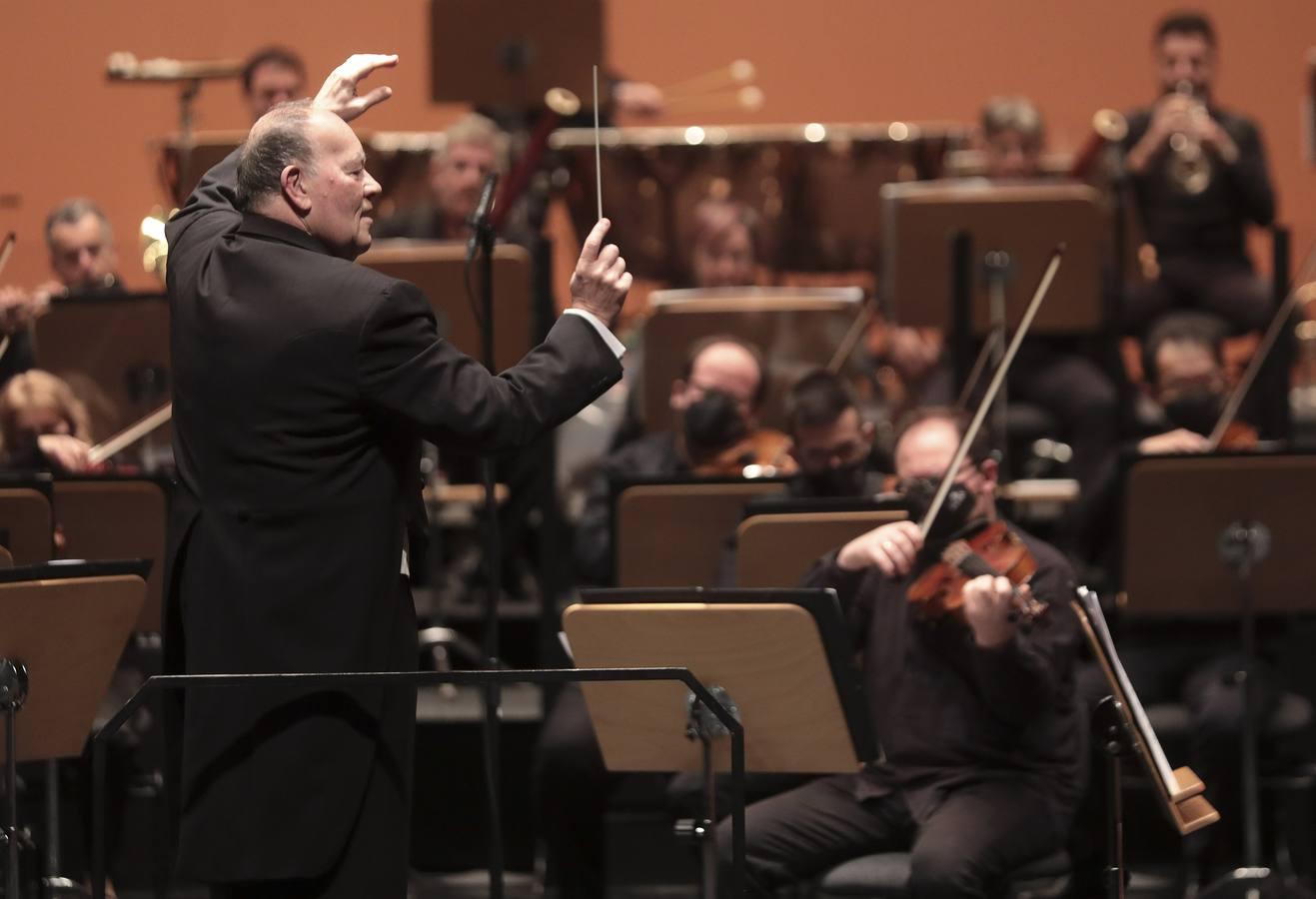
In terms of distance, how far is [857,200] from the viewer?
6789mm

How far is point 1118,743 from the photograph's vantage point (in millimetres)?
2988

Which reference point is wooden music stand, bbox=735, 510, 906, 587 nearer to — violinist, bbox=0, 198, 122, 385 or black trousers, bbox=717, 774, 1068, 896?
black trousers, bbox=717, 774, 1068, 896

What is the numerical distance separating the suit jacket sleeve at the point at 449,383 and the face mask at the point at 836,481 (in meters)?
1.65

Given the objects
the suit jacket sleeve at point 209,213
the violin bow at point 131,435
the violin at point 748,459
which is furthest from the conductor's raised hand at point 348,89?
the violin bow at point 131,435

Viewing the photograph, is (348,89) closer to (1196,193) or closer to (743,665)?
(743,665)

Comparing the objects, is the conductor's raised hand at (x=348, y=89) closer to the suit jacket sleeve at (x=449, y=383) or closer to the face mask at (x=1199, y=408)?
the suit jacket sleeve at (x=449, y=383)

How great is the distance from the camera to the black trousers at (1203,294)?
6055mm

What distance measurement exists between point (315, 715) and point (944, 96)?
19.9ft

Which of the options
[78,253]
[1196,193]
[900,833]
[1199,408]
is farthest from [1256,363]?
[78,253]

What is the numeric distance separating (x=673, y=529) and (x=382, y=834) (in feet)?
5.39

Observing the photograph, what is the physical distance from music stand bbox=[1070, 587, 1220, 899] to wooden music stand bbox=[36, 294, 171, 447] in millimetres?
2562

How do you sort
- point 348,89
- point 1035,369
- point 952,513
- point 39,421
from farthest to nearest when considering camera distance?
point 1035,369 → point 39,421 → point 952,513 → point 348,89

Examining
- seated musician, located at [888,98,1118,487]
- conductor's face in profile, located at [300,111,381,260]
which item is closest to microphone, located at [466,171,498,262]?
conductor's face in profile, located at [300,111,381,260]

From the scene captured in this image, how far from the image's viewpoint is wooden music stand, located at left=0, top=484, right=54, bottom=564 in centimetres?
379
